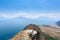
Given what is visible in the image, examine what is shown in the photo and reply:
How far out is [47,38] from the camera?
6.04 m

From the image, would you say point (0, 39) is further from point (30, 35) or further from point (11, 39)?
point (30, 35)

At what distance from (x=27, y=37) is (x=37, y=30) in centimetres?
47

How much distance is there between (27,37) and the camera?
237 inches

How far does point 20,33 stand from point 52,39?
1.23 metres

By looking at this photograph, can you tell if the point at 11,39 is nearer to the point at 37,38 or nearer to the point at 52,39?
the point at 37,38

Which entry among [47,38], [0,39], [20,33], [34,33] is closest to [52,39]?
[47,38]

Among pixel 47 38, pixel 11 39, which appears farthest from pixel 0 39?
pixel 47 38

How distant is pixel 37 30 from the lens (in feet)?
20.2

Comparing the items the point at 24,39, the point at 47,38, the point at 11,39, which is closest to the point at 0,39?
the point at 11,39

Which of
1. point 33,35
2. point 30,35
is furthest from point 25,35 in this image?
point 33,35

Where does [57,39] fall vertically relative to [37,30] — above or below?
below

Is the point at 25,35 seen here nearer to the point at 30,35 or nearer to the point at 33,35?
the point at 30,35

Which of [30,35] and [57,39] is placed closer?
[30,35]

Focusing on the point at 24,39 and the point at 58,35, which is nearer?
the point at 24,39
